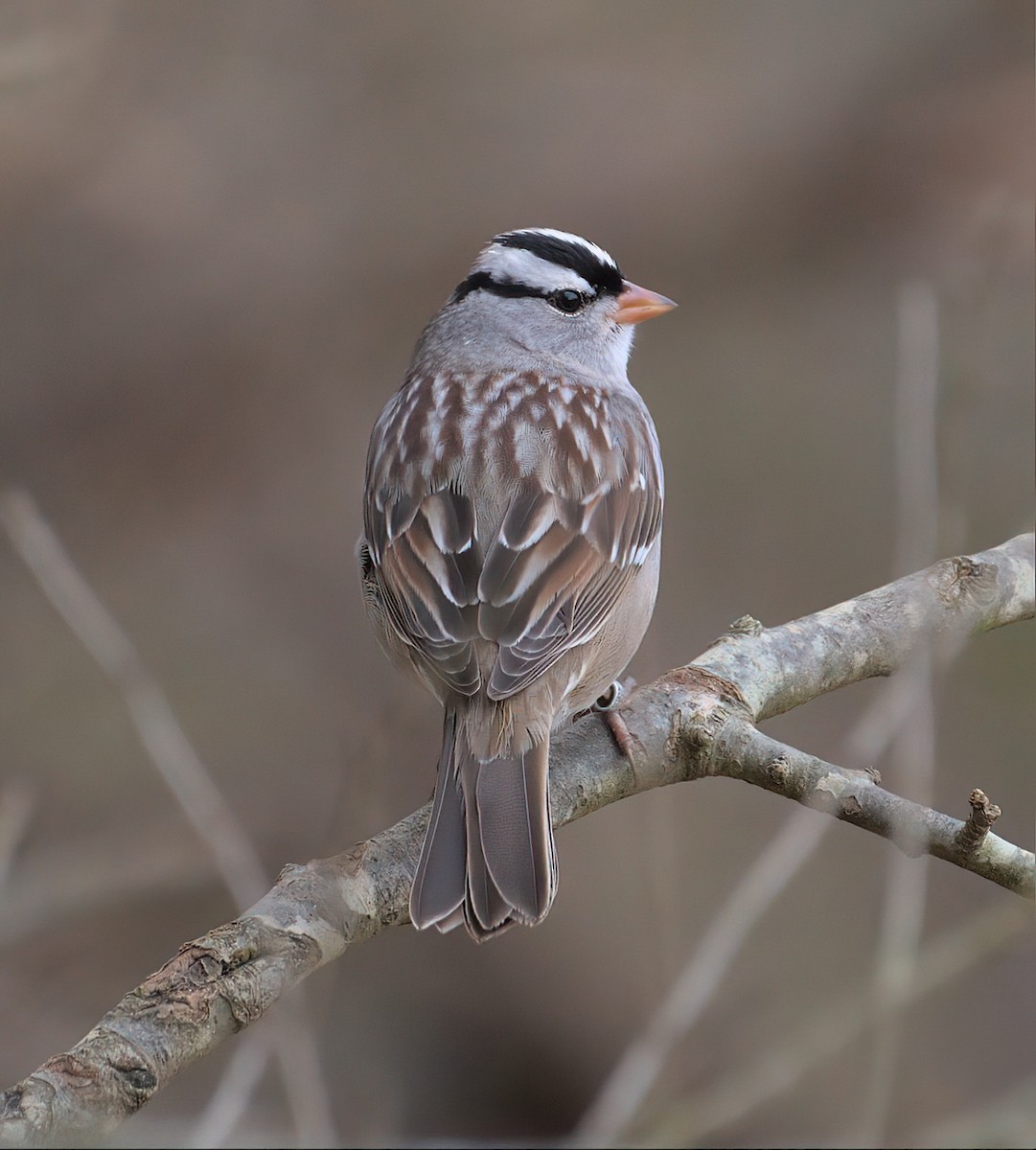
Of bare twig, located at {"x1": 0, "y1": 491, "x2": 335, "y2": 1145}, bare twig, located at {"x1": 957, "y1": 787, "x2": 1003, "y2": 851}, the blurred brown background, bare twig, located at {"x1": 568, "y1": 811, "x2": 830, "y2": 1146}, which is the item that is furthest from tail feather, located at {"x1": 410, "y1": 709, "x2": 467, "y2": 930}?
the blurred brown background

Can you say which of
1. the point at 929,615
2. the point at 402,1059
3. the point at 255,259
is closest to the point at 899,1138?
the point at 402,1059

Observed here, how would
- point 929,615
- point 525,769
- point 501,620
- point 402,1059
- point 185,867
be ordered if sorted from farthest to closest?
1. point 402,1059
2. point 185,867
3. point 501,620
4. point 525,769
5. point 929,615

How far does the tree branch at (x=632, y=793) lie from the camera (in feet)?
8.25

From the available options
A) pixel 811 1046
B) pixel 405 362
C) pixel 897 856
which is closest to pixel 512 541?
pixel 897 856

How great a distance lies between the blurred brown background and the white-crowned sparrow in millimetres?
1978

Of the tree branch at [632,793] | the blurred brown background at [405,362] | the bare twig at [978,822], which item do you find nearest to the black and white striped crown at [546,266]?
the tree branch at [632,793]

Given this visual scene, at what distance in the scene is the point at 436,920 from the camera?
2.96m

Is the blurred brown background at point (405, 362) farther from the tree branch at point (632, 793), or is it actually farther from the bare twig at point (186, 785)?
the bare twig at point (186, 785)

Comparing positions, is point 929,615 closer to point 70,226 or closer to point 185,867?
point 185,867

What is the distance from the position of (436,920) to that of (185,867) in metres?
1.38

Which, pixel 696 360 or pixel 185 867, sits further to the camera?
pixel 696 360

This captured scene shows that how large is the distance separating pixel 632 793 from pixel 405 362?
187 inches

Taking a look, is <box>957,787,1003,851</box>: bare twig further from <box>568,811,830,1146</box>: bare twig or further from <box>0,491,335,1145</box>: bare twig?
<box>0,491,335,1145</box>: bare twig

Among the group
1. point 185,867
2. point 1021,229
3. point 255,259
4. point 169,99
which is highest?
point 169,99
